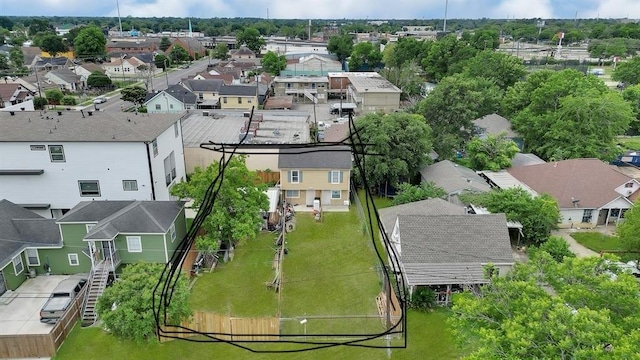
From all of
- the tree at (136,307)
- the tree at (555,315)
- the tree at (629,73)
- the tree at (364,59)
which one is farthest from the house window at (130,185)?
the tree at (364,59)

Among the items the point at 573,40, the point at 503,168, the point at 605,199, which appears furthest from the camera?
the point at 573,40

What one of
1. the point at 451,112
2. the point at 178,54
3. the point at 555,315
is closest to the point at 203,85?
the point at 451,112

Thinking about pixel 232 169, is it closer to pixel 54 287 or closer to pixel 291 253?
pixel 291 253

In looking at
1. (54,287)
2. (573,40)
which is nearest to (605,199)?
(54,287)

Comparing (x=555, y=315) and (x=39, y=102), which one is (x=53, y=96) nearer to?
(x=39, y=102)

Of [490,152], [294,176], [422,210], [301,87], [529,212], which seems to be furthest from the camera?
[301,87]

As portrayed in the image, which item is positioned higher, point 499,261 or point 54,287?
A: point 499,261

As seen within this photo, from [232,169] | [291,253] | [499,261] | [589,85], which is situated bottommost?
[291,253]

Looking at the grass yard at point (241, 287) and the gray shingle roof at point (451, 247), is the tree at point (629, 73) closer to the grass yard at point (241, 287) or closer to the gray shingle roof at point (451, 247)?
the gray shingle roof at point (451, 247)
